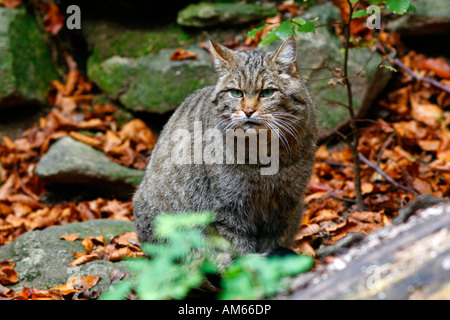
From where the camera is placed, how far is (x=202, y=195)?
11.4ft

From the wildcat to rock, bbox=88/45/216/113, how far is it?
2100 mm

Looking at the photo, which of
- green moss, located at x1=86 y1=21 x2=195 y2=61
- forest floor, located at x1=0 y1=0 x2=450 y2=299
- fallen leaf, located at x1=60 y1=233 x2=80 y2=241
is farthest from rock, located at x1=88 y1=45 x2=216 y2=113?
fallen leaf, located at x1=60 y1=233 x2=80 y2=241

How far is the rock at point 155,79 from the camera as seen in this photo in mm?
5738

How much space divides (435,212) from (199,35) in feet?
16.3

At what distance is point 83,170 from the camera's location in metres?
5.23

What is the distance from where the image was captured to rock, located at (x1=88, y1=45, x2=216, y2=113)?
226 inches

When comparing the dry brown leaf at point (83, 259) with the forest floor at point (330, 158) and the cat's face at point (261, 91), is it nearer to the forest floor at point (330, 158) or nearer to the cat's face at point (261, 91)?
the forest floor at point (330, 158)

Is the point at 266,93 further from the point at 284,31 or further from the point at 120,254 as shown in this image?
the point at 120,254

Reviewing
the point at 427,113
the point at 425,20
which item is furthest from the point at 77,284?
the point at 425,20

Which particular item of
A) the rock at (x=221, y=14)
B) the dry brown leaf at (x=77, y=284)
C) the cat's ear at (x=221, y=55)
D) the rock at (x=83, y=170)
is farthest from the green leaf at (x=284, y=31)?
the rock at (x=83, y=170)

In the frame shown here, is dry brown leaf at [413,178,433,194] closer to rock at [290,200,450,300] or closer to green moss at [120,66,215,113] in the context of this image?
green moss at [120,66,215,113]

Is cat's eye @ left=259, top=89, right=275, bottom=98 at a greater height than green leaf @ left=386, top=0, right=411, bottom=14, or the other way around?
green leaf @ left=386, top=0, right=411, bottom=14

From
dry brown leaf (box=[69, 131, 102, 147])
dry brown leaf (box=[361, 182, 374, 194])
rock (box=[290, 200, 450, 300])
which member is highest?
rock (box=[290, 200, 450, 300])

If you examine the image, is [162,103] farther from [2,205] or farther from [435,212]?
[435,212]
